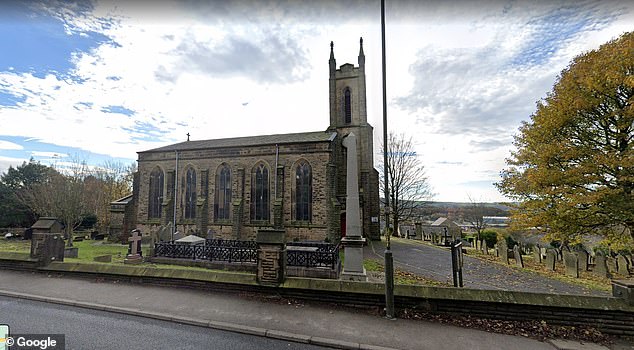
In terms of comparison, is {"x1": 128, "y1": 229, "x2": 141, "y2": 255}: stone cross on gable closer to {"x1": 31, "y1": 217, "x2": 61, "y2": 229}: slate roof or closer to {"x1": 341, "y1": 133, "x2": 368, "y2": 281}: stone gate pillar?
{"x1": 31, "y1": 217, "x2": 61, "y2": 229}: slate roof

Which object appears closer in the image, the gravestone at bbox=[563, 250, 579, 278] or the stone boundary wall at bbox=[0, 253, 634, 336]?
the stone boundary wall at bbox=[0, 253, 634, 336]

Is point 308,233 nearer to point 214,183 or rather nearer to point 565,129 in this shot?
point 214,183

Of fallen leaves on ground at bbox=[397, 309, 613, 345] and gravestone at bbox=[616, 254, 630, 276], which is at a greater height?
fallen leaves on ground at bbox=[397, 309, 613, 345]

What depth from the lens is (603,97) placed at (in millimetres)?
11078

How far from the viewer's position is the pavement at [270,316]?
4.55 m

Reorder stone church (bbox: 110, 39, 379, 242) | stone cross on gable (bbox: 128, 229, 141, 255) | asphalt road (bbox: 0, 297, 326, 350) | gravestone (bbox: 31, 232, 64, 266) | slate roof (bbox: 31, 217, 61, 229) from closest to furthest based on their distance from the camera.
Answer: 1. asphalt road (bbox: 0, 297, 326, 350)
2. gravestone (bbox: 31, 232, 64, 266)
3. slate roof (bbox: 31, 217, 61, 229)
4. stone cross on gable (bbox: 128, 229, 141, 255)
5. stone church (bbox: 110, 39, 379, 242)

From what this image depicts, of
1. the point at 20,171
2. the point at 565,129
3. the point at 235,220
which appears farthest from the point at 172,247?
the point at 20,171

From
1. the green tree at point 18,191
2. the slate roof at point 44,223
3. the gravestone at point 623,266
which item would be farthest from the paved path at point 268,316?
the green tree at point 18,191

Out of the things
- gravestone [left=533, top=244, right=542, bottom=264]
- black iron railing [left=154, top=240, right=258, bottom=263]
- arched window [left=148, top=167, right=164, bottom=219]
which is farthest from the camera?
arched window [left=148, top=167, right=164, bottom=219]

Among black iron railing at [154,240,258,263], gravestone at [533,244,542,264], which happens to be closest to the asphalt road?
black iron railing at [154,240,258,263]

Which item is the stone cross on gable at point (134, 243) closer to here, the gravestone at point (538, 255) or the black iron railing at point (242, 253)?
the black iron railing at point (242, 253)

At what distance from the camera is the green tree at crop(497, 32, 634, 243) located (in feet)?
34.2

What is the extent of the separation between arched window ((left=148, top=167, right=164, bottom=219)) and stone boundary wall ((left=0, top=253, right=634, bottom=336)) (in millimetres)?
18756

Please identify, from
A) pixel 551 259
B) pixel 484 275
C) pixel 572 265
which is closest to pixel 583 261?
pixel 551 259
